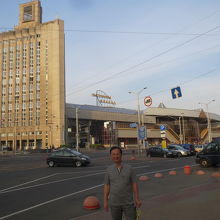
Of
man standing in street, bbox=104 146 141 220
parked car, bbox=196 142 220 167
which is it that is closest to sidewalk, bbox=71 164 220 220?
man standing in street, bbox=104 146 141 220

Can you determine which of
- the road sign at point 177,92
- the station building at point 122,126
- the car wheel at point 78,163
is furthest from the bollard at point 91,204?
the station building at point 122,126

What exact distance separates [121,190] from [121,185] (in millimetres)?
75

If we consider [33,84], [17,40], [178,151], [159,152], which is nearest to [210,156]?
[178,151]

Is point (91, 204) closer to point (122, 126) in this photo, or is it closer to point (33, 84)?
point (33, 84)

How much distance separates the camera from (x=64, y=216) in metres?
7.07

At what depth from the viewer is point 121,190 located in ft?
13.6

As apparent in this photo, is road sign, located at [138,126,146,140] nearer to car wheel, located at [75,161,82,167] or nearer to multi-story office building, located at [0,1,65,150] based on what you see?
car wheel, located at [75,161,82,167]

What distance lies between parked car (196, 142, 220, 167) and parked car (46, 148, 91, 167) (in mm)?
9035

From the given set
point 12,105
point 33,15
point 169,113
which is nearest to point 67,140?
point 12,105

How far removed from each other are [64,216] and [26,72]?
95.0 meters

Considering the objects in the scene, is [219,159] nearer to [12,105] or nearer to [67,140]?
[67,140]

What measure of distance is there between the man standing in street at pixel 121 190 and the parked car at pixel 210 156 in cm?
1581

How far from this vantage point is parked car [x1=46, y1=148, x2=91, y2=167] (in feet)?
72.9

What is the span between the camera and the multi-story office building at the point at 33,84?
295 ft
